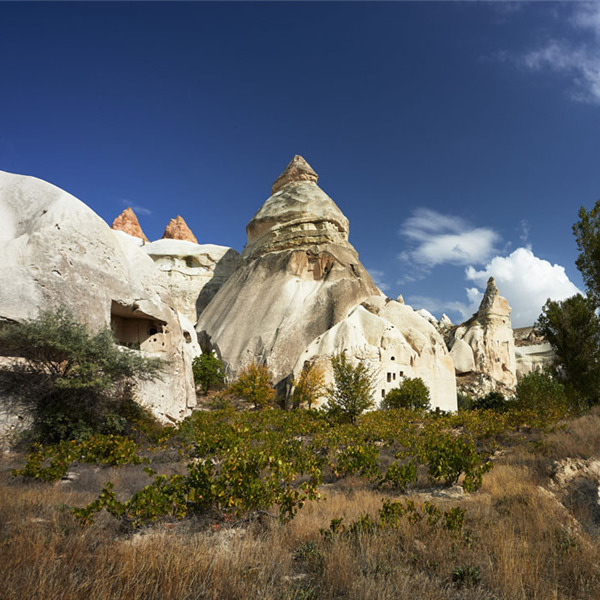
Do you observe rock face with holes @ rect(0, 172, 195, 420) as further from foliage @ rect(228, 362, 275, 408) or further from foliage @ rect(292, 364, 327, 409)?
foliage @ rect(292, 364, 327, 409)

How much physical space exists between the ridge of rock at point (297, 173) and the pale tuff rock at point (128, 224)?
134 feet

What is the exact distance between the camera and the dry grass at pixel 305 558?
259cm

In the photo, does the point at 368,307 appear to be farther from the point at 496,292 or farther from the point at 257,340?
the point at 496,292

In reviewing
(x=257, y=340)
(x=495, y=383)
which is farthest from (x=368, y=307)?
(x=495, y=383)

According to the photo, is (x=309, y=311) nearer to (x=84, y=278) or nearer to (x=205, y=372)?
(x=205, y=372)

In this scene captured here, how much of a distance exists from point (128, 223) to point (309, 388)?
2678 inches

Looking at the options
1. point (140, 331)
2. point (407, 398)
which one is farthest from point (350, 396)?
point (140, 331)

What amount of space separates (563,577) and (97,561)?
162 inches

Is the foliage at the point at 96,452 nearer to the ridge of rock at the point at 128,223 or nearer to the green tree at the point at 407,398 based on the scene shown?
the green tree at the point at 407,398

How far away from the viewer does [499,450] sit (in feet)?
32.2

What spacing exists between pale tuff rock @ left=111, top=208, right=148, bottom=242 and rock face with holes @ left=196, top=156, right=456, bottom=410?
4451cm

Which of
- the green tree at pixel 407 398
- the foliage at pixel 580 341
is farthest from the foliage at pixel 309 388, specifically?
the foliage at pixel 580 341

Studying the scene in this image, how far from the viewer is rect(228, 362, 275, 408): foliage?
70.4 ft

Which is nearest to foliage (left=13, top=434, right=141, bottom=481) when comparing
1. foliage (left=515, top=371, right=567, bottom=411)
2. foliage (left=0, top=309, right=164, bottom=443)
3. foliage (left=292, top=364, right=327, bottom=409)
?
foliage (left=0, top=309, right=164, bottom=443)
